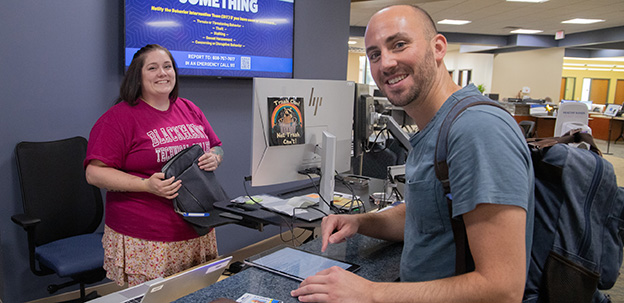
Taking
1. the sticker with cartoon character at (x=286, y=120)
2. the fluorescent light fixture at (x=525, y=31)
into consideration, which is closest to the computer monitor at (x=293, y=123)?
the sticker with cartoon character at (x=286, y=120)

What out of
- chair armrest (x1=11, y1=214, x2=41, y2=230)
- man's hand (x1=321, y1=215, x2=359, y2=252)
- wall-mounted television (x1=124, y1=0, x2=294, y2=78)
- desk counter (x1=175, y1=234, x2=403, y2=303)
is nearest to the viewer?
desk counter (x1=175, y1=234, x2=403, y2=303)

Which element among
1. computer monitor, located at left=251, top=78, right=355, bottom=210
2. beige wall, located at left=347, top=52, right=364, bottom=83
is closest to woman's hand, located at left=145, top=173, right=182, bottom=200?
computer monitor, located at left=251, top=78, right=355, bottom=210

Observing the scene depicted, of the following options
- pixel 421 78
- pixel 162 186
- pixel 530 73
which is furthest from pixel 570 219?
pixel 530 73

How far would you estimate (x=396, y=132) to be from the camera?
2.37 m

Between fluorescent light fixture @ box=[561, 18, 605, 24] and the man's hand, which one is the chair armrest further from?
fluorescent light fixture @ box=[561, 18, 605, 24]

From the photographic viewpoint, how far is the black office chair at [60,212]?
238 cm

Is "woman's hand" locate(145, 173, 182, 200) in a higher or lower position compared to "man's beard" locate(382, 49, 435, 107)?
lower

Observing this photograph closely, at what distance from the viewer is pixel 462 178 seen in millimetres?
839

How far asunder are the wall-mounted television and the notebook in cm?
198

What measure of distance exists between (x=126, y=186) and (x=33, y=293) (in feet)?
4.37

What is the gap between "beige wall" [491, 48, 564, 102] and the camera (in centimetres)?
1503

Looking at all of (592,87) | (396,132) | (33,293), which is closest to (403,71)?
(396,132)

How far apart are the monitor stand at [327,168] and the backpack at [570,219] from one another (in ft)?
3.34

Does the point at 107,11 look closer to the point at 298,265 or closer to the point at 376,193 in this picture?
the point at 376,193
